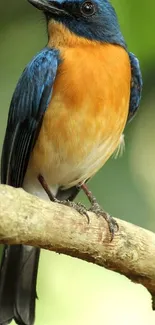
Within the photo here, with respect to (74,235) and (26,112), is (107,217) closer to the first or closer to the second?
(74,235)

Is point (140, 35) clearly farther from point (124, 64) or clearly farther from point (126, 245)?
point (126, 245)

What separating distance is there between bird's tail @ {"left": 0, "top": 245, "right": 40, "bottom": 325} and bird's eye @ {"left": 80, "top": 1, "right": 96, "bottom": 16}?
145 cm

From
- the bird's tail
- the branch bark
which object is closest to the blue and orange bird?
the bird's tail

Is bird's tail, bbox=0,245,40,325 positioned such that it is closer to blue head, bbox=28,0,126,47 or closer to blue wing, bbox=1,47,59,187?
blue wing, bbox=1,47,59,187

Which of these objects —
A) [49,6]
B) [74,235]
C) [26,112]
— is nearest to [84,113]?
[26,112]

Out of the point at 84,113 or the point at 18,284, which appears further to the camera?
the point at 18,284

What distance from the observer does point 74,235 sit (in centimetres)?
394

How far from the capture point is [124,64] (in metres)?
5.02

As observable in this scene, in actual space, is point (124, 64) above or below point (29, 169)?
above

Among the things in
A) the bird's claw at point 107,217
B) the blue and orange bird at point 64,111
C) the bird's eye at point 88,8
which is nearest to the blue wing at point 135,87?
the blue and orange bird at point 64,111

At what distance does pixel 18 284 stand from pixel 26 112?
997 mm

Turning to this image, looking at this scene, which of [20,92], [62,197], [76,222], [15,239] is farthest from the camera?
[62,197]

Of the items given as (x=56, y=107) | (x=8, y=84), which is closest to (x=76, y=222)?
(x=56, y=107)

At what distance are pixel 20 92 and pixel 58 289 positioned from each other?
1.16 meters
